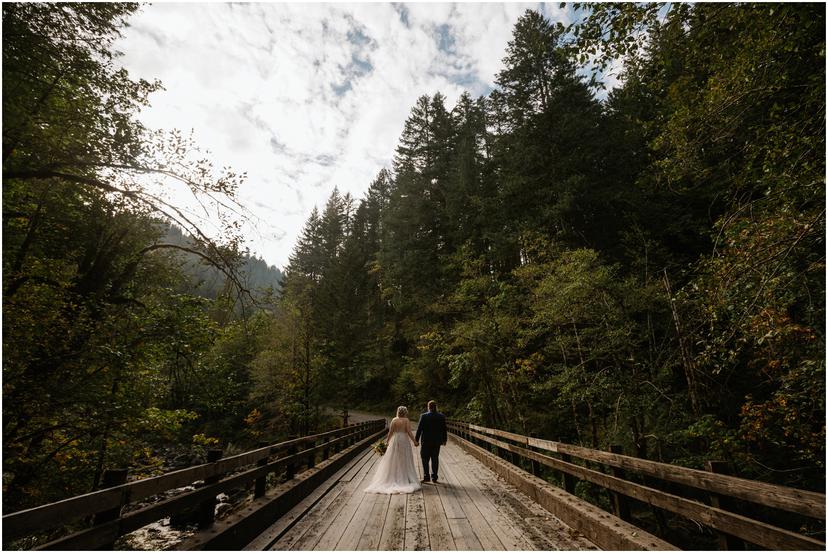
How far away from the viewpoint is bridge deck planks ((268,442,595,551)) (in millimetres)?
4023

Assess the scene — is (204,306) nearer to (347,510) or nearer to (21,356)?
(21,356)

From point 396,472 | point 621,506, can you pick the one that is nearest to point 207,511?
point 396,472

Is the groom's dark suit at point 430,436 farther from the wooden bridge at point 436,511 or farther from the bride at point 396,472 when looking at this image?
the wooden bridge at point 436,511

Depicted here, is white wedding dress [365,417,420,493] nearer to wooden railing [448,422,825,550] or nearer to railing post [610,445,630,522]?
wooden railing [448,422,825,550]

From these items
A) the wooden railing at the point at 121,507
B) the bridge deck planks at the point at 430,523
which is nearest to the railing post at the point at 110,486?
the wooden railing at the point at 121,507

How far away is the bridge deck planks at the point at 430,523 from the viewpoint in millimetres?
4023

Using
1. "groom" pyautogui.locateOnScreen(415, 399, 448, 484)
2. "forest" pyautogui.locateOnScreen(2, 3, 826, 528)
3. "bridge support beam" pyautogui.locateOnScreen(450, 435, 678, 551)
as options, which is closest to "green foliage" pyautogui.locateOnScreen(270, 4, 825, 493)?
"forest" pyautogui.locateOnScreen(2, 3, 826, 528)

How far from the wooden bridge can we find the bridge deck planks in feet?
0.05

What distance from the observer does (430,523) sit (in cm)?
479

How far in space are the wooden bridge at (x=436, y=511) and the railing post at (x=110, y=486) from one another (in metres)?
0.01

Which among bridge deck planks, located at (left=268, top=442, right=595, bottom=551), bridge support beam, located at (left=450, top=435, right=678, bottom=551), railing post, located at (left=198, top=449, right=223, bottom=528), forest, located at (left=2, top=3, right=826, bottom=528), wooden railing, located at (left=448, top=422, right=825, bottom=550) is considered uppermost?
forest, located at (left=2, top=3, right=826, bottom=528)

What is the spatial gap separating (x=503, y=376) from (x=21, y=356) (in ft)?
49.2

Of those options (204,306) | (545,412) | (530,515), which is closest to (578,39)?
(530,515)

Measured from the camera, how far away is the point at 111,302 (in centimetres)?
955
